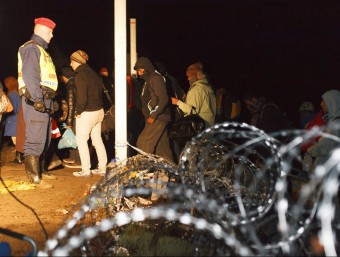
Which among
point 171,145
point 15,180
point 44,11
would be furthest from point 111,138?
point 44,11

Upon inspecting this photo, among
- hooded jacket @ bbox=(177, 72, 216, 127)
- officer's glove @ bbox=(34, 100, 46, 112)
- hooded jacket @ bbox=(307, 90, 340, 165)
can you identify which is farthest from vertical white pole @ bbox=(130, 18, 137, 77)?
hooded jacket @ bbox=(307, 90, 340, 165)

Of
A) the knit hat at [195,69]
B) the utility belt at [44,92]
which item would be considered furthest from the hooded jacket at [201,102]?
the utility belt at [44,92]

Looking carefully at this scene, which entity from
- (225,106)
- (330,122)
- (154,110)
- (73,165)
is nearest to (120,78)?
(154,110)

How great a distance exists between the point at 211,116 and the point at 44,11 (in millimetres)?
13323

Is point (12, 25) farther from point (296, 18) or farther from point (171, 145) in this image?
point (171, 145)

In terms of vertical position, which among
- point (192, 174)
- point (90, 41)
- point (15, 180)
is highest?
point (90, 41)

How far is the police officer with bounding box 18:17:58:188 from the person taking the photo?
7637mm

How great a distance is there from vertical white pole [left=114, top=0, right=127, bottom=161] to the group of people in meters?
0.62

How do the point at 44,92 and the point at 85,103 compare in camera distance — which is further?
the point at 85,103

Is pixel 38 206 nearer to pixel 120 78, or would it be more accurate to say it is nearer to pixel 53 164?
pixel 120 78

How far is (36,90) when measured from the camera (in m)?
7.67

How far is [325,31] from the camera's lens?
1873 centimetres

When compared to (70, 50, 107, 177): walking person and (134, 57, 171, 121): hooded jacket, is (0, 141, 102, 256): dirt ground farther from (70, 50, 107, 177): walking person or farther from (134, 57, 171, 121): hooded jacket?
(134, 57, 171, 121): hooded jacket

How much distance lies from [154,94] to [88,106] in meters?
1.23
